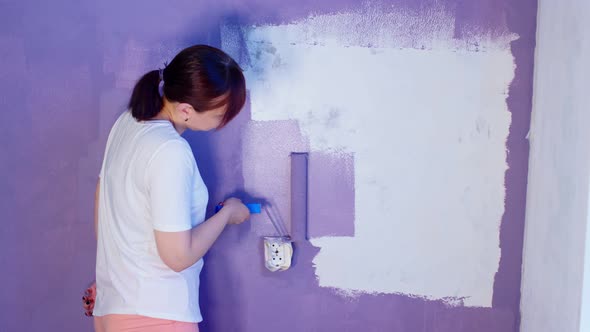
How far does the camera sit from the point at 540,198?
149 cm

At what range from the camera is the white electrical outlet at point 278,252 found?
1.63 metres

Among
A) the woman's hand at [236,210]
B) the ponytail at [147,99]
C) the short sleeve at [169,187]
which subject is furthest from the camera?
the woman's hand at [236,210]

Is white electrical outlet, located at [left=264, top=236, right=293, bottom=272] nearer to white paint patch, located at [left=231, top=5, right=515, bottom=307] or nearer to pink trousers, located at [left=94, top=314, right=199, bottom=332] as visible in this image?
white paint patch, located at [left=231, top=5, right=515, bottom=307]

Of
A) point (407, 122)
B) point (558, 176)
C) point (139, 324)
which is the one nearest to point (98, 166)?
point (139, 324)

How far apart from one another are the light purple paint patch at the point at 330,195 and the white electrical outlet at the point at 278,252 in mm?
82

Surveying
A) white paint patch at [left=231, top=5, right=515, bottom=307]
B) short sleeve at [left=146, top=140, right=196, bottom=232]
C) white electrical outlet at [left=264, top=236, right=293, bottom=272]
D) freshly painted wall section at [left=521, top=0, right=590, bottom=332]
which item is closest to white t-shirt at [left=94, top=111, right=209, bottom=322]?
short sleeve at [left=146, top=140, right=196, bottom=232]

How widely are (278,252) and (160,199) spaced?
0.58m

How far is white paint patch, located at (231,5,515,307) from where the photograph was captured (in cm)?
157

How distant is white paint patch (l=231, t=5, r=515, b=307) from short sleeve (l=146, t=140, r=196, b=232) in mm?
505

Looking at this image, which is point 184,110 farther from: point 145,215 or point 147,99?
point 145,215

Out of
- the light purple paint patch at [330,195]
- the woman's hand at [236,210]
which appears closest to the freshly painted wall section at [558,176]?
the light purple paint patch at [330,195]

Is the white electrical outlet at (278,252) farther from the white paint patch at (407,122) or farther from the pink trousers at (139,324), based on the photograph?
the pink trousers at (139,324)

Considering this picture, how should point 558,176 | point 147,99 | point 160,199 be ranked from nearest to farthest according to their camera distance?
point 160,199, point 147,99, point 558,176

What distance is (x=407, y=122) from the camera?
160 cm
